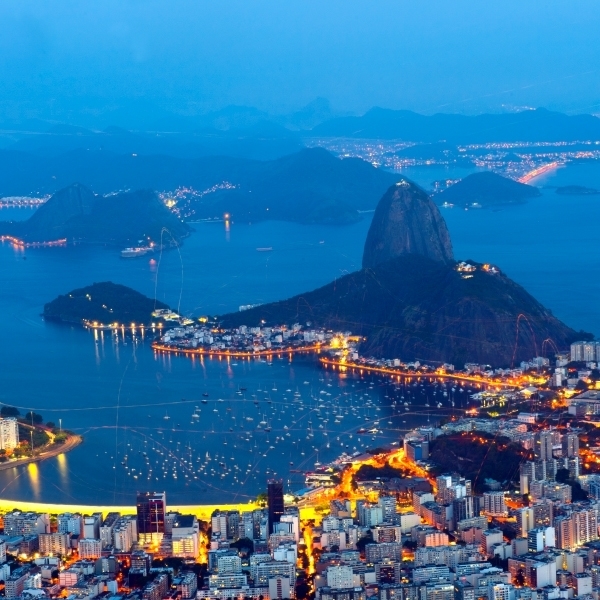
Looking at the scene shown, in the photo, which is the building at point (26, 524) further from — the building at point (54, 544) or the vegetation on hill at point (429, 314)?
the vegetation on hill at point (429, 314)

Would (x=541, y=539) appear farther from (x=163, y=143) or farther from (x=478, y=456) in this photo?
(x=163, y=143)

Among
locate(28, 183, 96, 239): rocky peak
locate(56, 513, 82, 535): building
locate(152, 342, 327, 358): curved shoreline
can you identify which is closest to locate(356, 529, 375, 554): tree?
locate(56, 513, 82, 535): building

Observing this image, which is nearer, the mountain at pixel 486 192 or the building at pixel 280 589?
the building at pixel 280 589

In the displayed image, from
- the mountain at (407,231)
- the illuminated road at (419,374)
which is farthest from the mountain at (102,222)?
the illuminated road at (419,374)

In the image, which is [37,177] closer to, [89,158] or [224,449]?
[89,158]

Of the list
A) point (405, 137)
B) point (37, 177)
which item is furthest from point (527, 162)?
point (37, 177)

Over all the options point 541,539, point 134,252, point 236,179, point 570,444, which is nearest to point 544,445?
point 570,444
